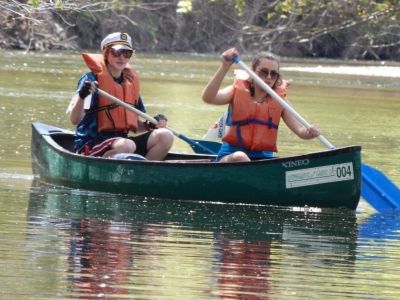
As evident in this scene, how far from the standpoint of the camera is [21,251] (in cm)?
716

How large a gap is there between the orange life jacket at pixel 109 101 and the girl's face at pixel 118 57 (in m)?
0.10

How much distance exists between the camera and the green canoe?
9.37 m

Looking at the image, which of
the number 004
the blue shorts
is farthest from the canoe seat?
the number 004

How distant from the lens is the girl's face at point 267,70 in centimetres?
957

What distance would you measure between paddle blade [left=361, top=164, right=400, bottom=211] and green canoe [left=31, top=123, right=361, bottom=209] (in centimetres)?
48

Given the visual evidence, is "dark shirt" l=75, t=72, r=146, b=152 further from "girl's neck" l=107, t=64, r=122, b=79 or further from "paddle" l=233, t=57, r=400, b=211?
"paddle" l=233, t=57, r=400, b=211

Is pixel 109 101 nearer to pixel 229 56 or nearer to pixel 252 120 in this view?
pixel 252 120

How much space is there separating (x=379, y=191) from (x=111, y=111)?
6.78ft

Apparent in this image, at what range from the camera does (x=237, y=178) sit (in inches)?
379

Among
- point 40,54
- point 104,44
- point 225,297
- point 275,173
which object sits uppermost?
point 40,54

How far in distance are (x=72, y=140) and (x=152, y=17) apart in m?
38.0

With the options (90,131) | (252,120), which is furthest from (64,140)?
(252,120)

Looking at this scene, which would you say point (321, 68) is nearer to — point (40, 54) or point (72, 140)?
point (40, 54)

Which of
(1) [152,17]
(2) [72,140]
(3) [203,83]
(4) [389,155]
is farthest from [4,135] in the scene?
Answer: (1) [152,17]
